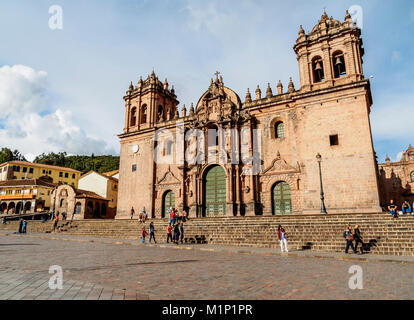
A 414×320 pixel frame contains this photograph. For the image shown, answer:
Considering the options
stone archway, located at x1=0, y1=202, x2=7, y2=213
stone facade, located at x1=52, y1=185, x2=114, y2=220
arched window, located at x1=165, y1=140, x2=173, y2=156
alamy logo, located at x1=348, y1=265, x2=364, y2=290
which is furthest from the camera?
stone archway, located at x1=0, y1=202, x2=7, y2=213

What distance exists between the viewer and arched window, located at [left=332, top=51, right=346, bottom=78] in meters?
24.1

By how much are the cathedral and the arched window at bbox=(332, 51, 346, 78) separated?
0.11 meters

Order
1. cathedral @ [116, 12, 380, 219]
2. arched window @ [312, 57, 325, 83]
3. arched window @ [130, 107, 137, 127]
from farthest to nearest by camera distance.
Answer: arched window @ [130, 107, 137, 127] < arched window @ [312, 57, 325, 83] < cathedral @ [116, 12, 380, 219]

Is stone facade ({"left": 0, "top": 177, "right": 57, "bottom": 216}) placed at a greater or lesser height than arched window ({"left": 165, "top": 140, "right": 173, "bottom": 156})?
lesser

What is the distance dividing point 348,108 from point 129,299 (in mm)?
22562

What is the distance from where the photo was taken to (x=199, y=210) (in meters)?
26.3

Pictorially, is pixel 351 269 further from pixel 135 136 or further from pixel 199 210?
pixel 135 136

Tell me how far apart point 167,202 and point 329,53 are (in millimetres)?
20793

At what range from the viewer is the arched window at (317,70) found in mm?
24703

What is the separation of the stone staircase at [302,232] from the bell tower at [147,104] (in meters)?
14.0

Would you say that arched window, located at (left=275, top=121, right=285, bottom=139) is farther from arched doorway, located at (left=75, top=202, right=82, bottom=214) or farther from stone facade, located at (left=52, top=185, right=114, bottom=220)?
arched doorway, located at (left=75, top=202, right=82, bottom=214)

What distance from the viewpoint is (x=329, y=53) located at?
2420cm

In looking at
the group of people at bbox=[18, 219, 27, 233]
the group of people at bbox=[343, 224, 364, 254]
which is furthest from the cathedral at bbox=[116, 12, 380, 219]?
the group of people at bbox=[18, 219, 27, 233]
